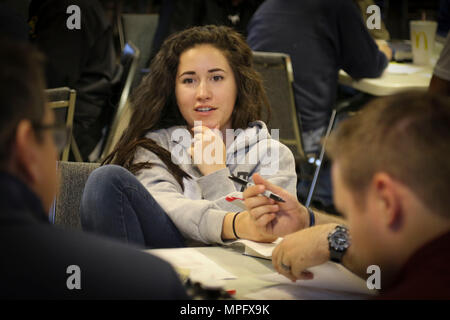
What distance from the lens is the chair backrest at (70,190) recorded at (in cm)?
195

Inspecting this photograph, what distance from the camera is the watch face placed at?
1.36m

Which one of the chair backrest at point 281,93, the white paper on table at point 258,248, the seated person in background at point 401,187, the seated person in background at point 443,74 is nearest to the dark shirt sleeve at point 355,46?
the chair backrest at point 281,93

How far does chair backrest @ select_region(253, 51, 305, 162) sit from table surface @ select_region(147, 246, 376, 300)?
1467 millimetres

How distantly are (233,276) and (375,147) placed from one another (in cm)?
52

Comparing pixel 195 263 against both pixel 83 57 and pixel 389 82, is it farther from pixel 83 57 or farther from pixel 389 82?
pixel 389 82

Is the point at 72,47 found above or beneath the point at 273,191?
above

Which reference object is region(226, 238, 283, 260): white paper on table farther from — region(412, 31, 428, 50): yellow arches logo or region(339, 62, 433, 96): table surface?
region(412, 31, 428, 50): yellow arches logo

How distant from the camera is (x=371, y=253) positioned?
3.14 ft

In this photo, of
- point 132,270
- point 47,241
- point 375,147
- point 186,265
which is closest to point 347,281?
point 186,265

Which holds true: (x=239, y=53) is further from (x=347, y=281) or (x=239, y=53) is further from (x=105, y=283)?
(x=105, y=283)

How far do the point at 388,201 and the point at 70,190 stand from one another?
1310mm

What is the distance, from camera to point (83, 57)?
10.1 feet

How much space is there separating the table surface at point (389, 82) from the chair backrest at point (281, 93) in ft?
1.44
